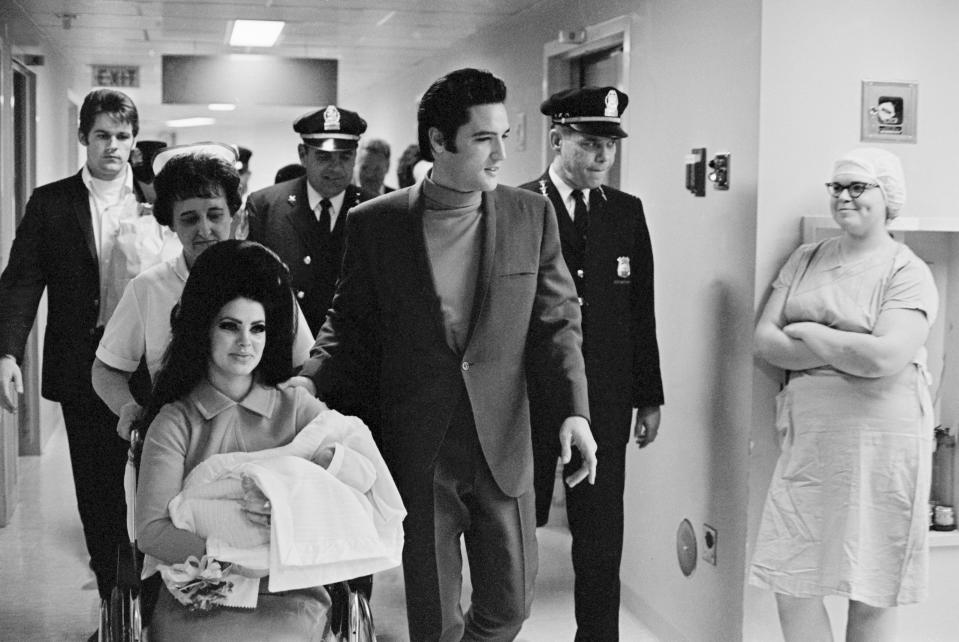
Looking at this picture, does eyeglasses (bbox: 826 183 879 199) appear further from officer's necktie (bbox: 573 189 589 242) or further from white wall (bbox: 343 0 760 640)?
officer's necktie (bbox: 573 189 589 242)

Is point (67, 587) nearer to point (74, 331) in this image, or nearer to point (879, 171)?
point (74, 331)

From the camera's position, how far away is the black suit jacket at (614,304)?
Answer: 388cm

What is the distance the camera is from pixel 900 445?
3.54 meters

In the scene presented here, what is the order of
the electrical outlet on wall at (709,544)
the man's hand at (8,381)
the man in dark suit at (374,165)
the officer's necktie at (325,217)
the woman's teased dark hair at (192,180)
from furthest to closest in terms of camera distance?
the man in dark suit at (374,165) < the officer's necktie at (325,217) < the electrical outlet on wall at (709,544) < the man's hand at (8,381) < the woman's teased dark hair at (192,180)

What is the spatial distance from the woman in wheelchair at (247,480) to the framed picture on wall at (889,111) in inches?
80.8

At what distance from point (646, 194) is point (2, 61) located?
11.1ft

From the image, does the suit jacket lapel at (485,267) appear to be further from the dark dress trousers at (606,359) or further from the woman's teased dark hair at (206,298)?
the dark dress trousers at (606,359)

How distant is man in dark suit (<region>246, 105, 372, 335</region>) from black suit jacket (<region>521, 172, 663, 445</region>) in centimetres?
84

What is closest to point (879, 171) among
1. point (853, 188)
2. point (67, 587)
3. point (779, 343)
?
point (853, 188)

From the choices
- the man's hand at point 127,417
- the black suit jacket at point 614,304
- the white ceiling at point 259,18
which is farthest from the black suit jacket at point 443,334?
the white ceiling at point 259,18

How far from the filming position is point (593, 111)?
3816 millimetres

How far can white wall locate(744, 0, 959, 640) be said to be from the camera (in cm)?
377

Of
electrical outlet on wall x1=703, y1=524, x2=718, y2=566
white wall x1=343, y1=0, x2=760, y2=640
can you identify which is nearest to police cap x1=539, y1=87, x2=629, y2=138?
white wall x1=343, y1=0, x2=760, y2=640

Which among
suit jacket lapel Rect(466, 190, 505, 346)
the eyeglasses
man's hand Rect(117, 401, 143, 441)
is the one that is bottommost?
man's hand Rect(117, 401, 143, 441)
